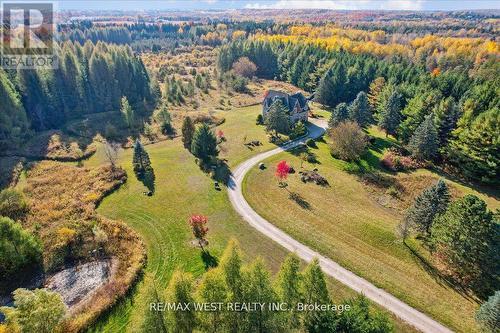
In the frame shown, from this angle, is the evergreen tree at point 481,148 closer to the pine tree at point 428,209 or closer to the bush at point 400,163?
the bush at point 400,163

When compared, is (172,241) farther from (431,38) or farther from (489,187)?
(431,38)

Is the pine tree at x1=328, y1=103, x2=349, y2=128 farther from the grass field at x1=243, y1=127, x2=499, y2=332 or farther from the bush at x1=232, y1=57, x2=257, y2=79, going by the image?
the bush at x1=232, y1=57, x2=257, y2=79

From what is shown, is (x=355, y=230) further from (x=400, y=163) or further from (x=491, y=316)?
(x=400, y=163)

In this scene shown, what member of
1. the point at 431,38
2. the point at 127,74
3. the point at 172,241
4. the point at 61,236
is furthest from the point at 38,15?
the point at 431,38

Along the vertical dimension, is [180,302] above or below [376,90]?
below

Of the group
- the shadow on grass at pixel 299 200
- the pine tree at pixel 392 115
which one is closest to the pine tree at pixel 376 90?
the pine tree at pixel 392 115

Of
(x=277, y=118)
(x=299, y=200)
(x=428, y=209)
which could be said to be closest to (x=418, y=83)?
(x=277, y=118)
